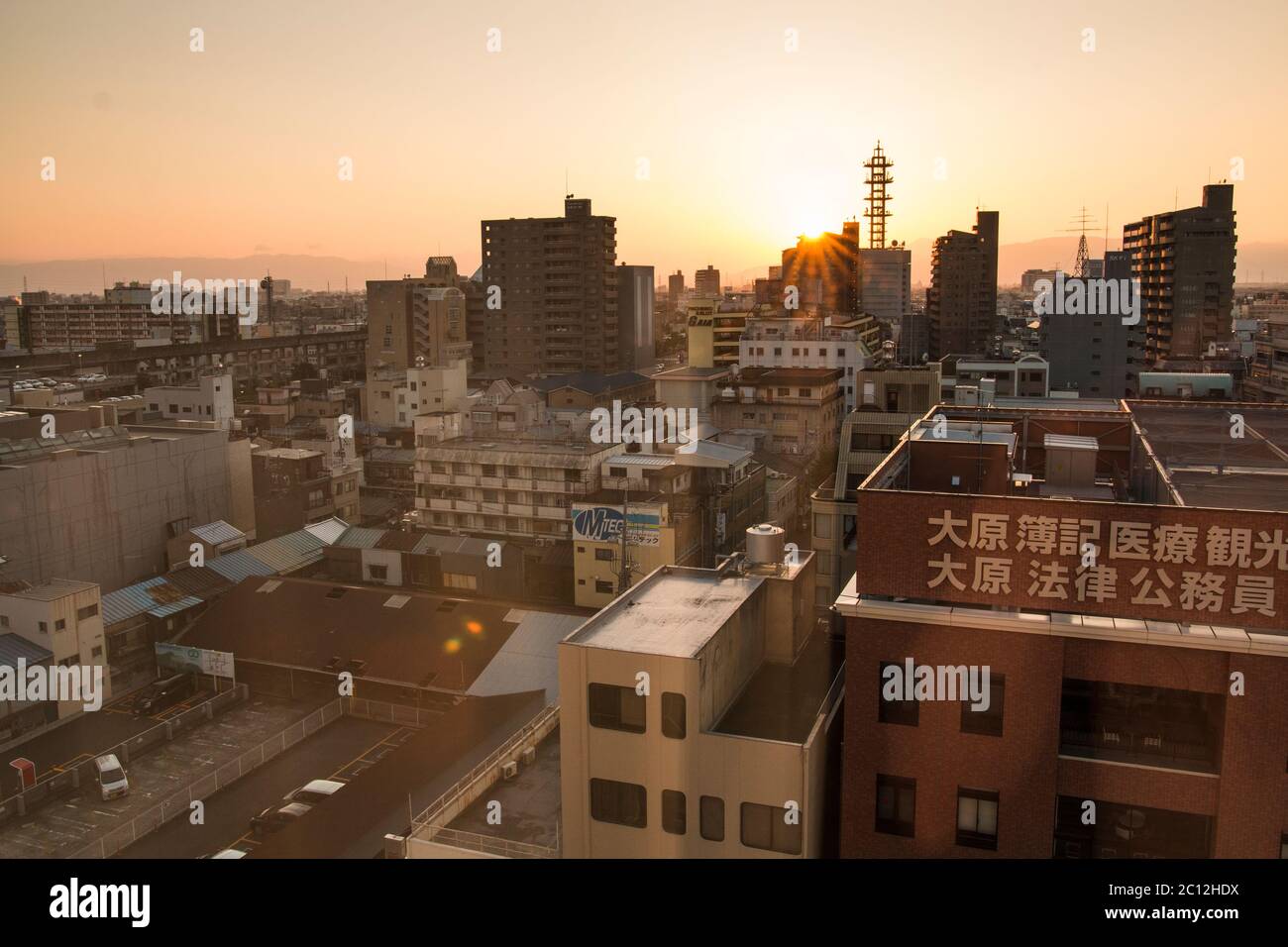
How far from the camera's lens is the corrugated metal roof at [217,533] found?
13.2 metres

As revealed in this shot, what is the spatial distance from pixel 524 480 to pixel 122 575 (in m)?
5.66

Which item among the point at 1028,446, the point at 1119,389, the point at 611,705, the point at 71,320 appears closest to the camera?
the point at 611,705

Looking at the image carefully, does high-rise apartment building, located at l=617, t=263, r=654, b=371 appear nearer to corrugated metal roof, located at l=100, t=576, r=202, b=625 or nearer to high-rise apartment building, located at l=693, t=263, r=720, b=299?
corrugated metal roof, located at l=100, t=576, r=202, b=625

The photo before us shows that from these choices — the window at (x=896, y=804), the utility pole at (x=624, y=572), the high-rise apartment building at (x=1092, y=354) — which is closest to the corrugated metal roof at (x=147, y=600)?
the utility pole at (x=624, y=572)

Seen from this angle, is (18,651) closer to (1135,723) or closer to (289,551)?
(289,551)

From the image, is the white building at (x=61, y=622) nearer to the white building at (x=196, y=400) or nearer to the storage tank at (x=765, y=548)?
the storage tank at (x=765, y=548)

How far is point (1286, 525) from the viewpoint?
378cm

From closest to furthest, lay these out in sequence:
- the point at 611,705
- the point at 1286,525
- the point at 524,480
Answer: the point at 1286,525 → the point at 611,705 → the point at 524,480

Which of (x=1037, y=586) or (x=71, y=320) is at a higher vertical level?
(x=71, y=320)

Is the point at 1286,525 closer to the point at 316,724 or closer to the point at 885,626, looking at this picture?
the point at 885,626

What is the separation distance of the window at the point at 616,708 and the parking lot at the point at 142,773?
5232 millimetres

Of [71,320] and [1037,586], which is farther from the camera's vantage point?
[71,320]

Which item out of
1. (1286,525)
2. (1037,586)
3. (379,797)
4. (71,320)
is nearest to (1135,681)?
(1037,586)

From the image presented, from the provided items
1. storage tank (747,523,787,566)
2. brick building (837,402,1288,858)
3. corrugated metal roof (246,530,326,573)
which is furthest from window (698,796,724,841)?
corrugated metal roof (246,530,326,573)
